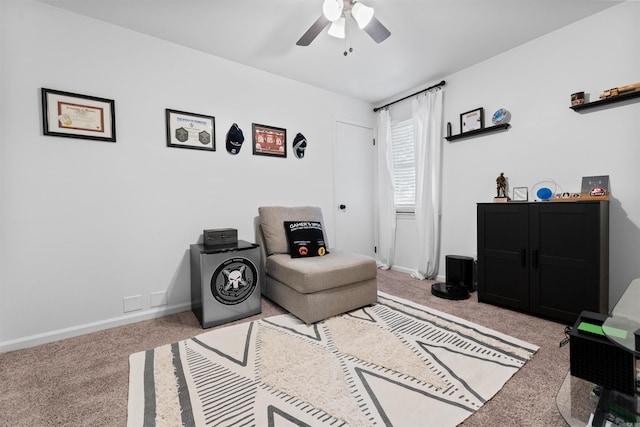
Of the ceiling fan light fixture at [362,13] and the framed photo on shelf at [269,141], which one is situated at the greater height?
the ceiling fan light fixture at [362,13]

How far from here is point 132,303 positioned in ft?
7.75

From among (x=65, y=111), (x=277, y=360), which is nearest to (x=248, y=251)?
(x=277, y=360)

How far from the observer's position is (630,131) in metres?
2.13

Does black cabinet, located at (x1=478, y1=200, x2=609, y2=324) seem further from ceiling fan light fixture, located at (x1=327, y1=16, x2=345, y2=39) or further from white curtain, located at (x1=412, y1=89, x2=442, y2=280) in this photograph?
ceiling fan light fixture, located at (x1=327, y1=16, x2=345, y2=39)

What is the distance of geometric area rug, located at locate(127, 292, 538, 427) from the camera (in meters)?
1.28

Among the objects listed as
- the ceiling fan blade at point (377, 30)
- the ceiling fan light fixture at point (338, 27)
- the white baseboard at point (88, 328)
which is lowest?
the white baseboard at point (88, 328)

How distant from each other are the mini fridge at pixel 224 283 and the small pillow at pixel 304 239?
1.35ft

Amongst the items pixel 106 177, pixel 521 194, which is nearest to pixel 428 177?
pixel 521 194

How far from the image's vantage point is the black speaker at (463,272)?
2.94m

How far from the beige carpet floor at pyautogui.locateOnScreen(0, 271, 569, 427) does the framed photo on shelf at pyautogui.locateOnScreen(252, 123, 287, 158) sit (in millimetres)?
1787

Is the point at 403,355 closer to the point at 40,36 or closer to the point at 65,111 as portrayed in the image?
the point at 65,111

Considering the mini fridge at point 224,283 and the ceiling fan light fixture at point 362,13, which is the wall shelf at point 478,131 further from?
the mini fridge at point 224,283

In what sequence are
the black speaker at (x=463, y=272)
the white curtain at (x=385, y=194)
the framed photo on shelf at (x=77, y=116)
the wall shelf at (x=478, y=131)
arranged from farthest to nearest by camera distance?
the white curtain at (x=385, y=194), the black speaker at (x=463, y=272), the wall shelf at (x=478, y=131), the framed photo on shelf at (x=77, y=116)

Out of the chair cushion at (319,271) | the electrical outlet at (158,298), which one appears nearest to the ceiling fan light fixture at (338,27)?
the chair cushion at (319,271)
